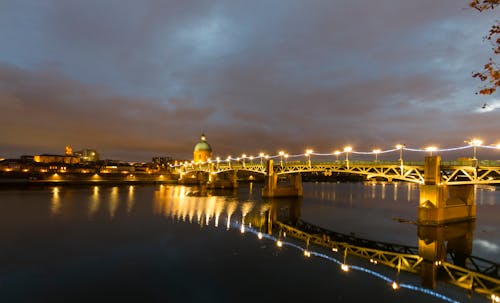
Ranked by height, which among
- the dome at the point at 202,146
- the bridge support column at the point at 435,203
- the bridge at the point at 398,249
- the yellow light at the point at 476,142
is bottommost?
the bridge at the point at 398,249

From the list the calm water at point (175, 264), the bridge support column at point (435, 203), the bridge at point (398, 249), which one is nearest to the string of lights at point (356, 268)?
the bridge at point (398, 249)

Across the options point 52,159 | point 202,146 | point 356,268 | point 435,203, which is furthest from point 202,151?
point 356,268

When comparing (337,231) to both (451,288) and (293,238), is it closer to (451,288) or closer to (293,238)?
(293,238)

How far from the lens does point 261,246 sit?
80.4ft

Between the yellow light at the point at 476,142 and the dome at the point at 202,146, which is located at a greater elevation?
the dome at the point at 202,146

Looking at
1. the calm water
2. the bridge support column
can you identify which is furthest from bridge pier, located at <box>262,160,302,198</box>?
the bridge support column

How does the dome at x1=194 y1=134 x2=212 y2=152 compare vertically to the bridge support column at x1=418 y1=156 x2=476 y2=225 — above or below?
above

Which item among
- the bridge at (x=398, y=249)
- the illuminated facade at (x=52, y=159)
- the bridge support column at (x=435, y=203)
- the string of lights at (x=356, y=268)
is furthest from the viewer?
the illuminated facade at (x=52, y=159)

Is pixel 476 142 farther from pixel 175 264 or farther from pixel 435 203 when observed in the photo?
pixel 175 264

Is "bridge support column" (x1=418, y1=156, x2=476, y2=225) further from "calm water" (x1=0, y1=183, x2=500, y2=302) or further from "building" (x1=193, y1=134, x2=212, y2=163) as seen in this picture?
"building" (x1=193, y1=134, x2=212, y2=163)

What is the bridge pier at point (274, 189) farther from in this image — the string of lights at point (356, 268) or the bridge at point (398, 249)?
the string of lights at point (356, 268)

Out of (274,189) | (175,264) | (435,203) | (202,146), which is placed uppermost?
(202,146)

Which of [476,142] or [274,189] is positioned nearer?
[476,142]

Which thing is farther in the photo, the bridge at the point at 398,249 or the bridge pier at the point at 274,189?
the bridge pier at the point at 274,189
